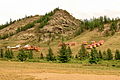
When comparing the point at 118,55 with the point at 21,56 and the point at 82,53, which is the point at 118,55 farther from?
the point at 21,56

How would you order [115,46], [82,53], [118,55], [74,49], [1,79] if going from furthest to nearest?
[74,49] < [115,46] < [82,53] < [118,55] < [1,79]

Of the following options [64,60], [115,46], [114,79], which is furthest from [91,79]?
[115,46]

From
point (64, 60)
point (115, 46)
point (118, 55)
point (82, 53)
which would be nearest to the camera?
point (64, 60)

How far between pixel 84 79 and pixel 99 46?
5932 inches

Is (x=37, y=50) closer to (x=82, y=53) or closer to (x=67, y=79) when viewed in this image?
(x=82, y=53)

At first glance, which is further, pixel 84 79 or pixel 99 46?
pixel 99 46

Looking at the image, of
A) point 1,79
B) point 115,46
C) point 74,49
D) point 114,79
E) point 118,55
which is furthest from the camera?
point 74,49

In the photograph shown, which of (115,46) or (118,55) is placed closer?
(118,55)

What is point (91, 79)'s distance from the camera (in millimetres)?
39469

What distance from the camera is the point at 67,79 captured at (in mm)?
38562

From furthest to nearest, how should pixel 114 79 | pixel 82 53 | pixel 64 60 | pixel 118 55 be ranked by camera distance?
pixel 82 53 → pixel 118 55 → pixel 64 60 → pixel 114 79

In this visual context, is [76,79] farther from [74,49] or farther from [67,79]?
[74,49]

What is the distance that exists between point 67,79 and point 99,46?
15184 centimetres

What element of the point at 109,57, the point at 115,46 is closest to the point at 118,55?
the point at 109,57
